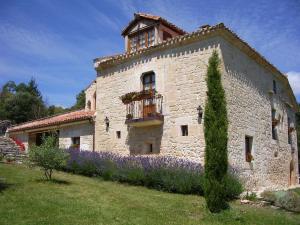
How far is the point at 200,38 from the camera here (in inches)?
550

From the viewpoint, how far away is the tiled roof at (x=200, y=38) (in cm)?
1353

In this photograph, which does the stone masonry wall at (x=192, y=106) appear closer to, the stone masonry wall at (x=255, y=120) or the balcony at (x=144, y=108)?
the stone masonry wall at (x=255, y=120)

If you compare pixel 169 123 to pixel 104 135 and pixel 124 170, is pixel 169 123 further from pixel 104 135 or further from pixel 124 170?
pixel 104 135

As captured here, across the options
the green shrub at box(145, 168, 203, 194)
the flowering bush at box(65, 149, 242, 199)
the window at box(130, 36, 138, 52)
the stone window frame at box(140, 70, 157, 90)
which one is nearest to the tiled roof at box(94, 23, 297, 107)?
the window at box(130, 36, 138, 52)

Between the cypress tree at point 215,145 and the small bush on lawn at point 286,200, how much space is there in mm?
2138

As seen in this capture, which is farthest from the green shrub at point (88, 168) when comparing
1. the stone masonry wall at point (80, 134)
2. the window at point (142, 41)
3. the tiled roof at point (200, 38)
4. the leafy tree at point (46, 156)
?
the window at point (142, 41)

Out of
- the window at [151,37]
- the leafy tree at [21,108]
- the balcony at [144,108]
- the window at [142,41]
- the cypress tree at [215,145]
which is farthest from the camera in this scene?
the leafy tree at [21,108]

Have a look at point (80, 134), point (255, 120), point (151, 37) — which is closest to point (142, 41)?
point (151, 37)

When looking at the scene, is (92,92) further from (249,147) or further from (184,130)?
(249,147)

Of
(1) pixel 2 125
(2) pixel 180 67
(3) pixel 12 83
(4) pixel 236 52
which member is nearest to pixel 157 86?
(2) pixel 180 67

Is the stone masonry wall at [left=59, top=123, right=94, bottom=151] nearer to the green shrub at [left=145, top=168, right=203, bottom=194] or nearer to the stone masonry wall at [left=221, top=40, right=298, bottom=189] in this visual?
the green shrub at [left=145, top=168, right=203, bottom=194]

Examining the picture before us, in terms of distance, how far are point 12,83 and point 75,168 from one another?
36.5 metres

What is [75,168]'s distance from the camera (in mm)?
15734

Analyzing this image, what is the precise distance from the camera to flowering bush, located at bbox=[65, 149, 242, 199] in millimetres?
11464
